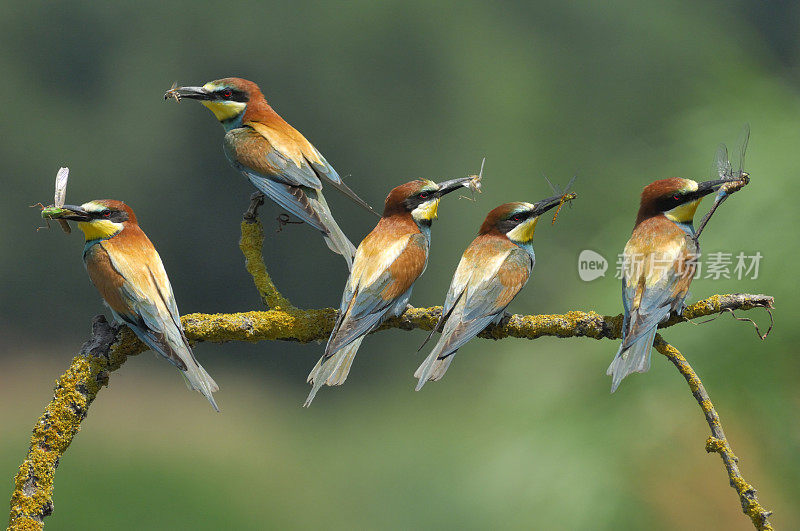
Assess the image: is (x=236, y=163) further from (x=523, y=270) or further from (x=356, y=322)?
(x=523, y=270)

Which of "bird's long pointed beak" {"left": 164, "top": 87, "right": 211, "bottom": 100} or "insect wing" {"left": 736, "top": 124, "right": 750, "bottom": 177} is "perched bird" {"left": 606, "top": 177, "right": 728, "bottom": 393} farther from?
"bird's long pointed beak" {"left": 164, "top": 87, "right": 211, "bottom": 100}

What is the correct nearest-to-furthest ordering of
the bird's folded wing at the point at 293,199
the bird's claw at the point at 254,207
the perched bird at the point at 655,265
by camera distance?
1. the perched bird at the point at 655,265
2. the bird's folded wing at the point at 293,199
3. the bird's claw at the point at 254,207

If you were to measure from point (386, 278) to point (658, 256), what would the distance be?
620 millimetres

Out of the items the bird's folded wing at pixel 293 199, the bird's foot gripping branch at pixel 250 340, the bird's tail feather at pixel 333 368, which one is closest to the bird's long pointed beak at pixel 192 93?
the bird's folded wing at pixel 293 199

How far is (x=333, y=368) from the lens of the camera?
192 cm

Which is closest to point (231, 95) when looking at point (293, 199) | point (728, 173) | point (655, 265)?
point (293, 199)

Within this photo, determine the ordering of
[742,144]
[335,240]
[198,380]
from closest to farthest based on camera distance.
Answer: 1. [198,380]
2. [335,240]
3. [742,144]

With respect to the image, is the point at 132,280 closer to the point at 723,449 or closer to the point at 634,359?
the point at 634,359

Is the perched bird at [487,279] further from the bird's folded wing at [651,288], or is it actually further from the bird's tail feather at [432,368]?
the bird's folded wing at [651,288]

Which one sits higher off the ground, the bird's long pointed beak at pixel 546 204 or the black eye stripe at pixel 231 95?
the bird's long pointed beak at pixel 546 204

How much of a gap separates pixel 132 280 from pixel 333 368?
47 cm

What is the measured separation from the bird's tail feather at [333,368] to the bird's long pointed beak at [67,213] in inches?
23.7

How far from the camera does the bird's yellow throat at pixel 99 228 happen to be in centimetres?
202

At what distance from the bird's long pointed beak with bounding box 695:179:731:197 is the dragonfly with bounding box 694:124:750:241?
0.4 inches
